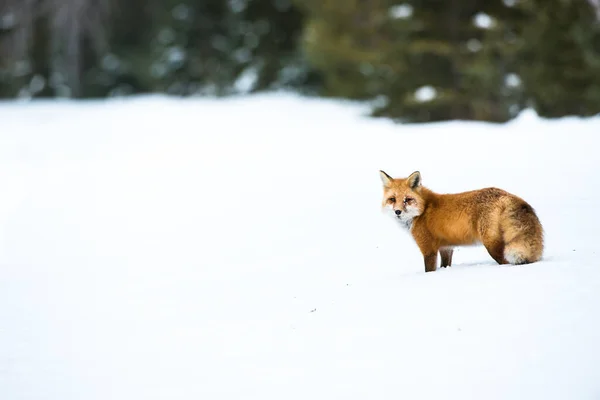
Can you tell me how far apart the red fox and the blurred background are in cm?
957

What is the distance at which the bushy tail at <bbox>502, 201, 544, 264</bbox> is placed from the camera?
6.38 meters

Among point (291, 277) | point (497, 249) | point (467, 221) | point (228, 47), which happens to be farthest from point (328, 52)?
point (497, 249)

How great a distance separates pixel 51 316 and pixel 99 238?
3.43m

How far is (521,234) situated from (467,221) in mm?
477

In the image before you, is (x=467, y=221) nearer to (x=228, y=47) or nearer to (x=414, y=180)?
(x=414, y=180)

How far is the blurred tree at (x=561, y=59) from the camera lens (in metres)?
15.8

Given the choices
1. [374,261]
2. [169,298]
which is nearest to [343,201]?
[374,261]

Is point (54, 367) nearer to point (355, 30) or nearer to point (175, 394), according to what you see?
point (175, 394)

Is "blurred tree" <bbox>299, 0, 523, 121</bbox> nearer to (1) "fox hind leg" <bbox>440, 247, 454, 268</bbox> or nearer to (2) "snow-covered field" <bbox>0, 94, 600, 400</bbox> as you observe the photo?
(2) "snow-covered field" <bbox>0, 94, 600, 400</bbox>

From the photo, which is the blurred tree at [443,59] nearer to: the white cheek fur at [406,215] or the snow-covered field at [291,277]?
the snow-covered field at [291,277]

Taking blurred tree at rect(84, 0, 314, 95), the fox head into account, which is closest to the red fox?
the fox head

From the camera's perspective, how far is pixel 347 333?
630cm

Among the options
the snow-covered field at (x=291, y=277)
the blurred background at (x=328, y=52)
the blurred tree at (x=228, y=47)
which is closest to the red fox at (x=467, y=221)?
the snow-covered field at (x=291, y=277)

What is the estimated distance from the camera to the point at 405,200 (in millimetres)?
6949
